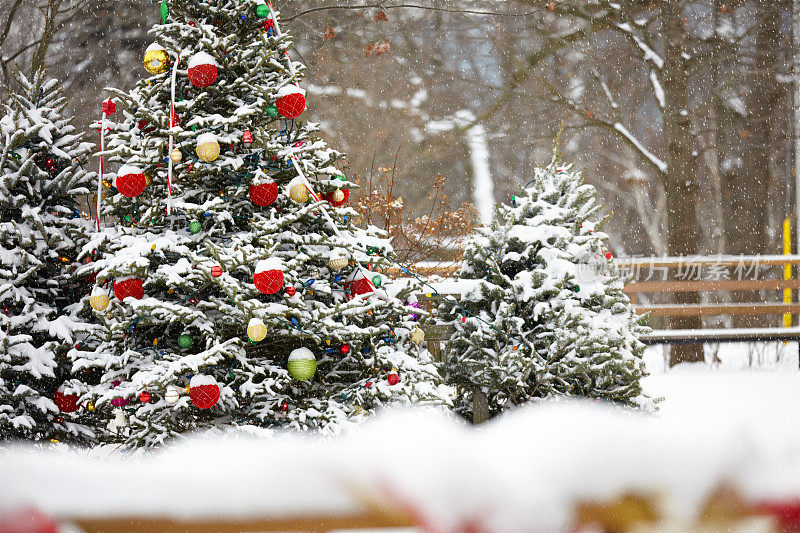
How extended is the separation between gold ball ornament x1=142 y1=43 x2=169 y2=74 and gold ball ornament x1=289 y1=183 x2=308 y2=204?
117cm

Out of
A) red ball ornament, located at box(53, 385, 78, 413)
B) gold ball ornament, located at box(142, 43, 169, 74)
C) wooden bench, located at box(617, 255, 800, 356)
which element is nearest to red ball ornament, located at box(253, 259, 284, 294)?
gold ball ornament, located at box(142, 43, 169, 74)

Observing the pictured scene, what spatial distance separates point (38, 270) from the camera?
507 cm

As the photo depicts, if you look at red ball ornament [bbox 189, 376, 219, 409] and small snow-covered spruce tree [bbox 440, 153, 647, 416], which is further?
small snow-covered spruce tree [bbox 440, 153, 647, 416]

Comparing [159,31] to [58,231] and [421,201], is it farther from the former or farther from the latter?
[421,201]

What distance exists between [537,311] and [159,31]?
128 inches

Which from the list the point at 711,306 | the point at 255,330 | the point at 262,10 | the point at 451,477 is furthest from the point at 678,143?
the point at 451,477

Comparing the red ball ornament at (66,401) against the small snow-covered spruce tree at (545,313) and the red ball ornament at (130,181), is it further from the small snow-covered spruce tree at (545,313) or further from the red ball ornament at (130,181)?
the small snow-covered spruce tree at (545,313)

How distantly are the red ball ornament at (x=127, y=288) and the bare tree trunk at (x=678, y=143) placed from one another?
33.3 feet

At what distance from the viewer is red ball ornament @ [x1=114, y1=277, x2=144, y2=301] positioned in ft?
12.8

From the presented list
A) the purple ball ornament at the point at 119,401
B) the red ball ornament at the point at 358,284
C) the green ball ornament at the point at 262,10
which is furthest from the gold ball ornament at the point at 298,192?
the purple ball ornament at the point at 119,401

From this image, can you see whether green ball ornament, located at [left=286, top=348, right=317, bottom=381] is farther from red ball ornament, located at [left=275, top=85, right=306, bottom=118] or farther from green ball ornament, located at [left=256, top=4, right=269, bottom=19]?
green ball ornament, located at [left=256, top=4, right=269, bottom=19]

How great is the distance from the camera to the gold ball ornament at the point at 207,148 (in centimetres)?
395

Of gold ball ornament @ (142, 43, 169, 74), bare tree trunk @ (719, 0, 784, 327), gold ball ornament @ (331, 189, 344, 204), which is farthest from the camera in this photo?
bare tree trunk @ (719, 0, 784, 327)

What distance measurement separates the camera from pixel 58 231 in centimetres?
505
